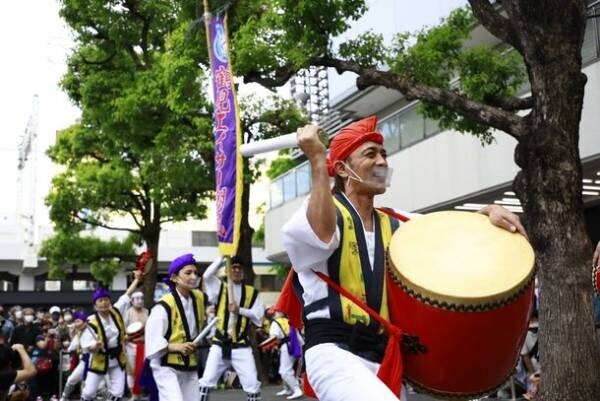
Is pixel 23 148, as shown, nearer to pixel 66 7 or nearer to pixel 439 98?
pixel 66 7

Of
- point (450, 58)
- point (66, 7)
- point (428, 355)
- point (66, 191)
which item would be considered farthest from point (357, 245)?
point (66, 191)

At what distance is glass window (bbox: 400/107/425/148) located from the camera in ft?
51.2

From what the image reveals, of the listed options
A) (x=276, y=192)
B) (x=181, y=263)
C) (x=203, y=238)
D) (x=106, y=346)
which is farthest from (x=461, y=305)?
(x=203, y=238)

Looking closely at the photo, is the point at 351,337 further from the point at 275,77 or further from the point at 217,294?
the point at 275,77

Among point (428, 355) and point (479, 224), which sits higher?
point (479, 224)

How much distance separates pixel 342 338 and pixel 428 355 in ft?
1.11

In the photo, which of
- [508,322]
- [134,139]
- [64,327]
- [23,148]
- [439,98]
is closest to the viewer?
[508,322]

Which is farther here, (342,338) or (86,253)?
(86,253)

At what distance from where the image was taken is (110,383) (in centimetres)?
1007

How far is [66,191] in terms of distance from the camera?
22.1 meters

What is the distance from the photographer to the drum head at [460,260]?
285cm

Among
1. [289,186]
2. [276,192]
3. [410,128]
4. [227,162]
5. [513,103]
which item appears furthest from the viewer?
[276,192]

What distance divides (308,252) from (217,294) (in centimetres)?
586

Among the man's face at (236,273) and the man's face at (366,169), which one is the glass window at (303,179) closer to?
the man's face at (236,273)
